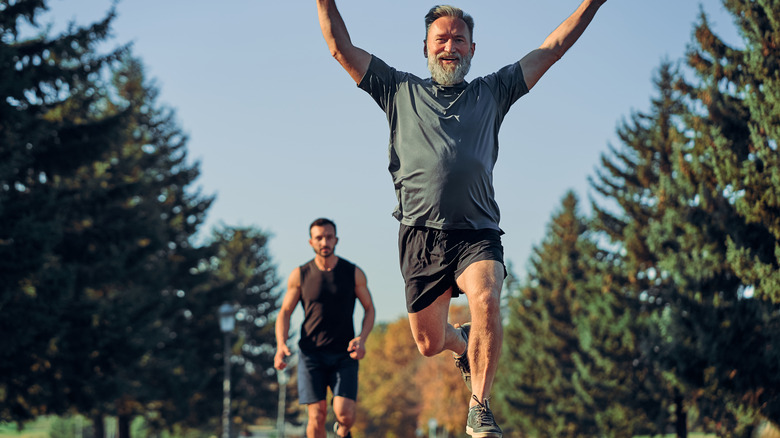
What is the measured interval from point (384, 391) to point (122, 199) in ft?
209

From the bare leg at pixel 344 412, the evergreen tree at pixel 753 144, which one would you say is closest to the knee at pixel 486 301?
the bare leg at pixel 344 412

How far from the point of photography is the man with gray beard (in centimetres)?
516

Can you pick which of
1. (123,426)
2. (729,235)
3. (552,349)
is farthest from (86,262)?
(552,349)

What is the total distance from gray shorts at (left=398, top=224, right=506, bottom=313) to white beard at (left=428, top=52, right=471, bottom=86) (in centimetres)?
95

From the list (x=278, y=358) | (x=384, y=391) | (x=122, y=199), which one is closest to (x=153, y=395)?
(x=122, y=199)

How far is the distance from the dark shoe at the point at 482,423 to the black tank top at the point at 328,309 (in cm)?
386

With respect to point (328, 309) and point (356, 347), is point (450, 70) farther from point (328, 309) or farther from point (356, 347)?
point (328, 309)

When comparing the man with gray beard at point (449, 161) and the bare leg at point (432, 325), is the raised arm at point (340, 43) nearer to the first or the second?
the man with gray beard at point (449, 161)

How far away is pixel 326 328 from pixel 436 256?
3549mm

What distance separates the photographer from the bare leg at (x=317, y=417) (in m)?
8.33

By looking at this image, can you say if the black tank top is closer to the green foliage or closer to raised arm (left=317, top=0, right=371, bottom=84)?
raised arm (left=317, top=0, right=371, bottom=84)

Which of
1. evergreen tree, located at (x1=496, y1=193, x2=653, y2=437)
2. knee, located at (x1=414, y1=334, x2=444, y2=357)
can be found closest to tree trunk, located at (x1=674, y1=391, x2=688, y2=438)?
evergreen tree, located at (x1=496, y1=193, x2=653, y2=437)

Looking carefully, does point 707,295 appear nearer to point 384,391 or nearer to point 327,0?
point 327,0

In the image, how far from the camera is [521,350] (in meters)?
56.2
